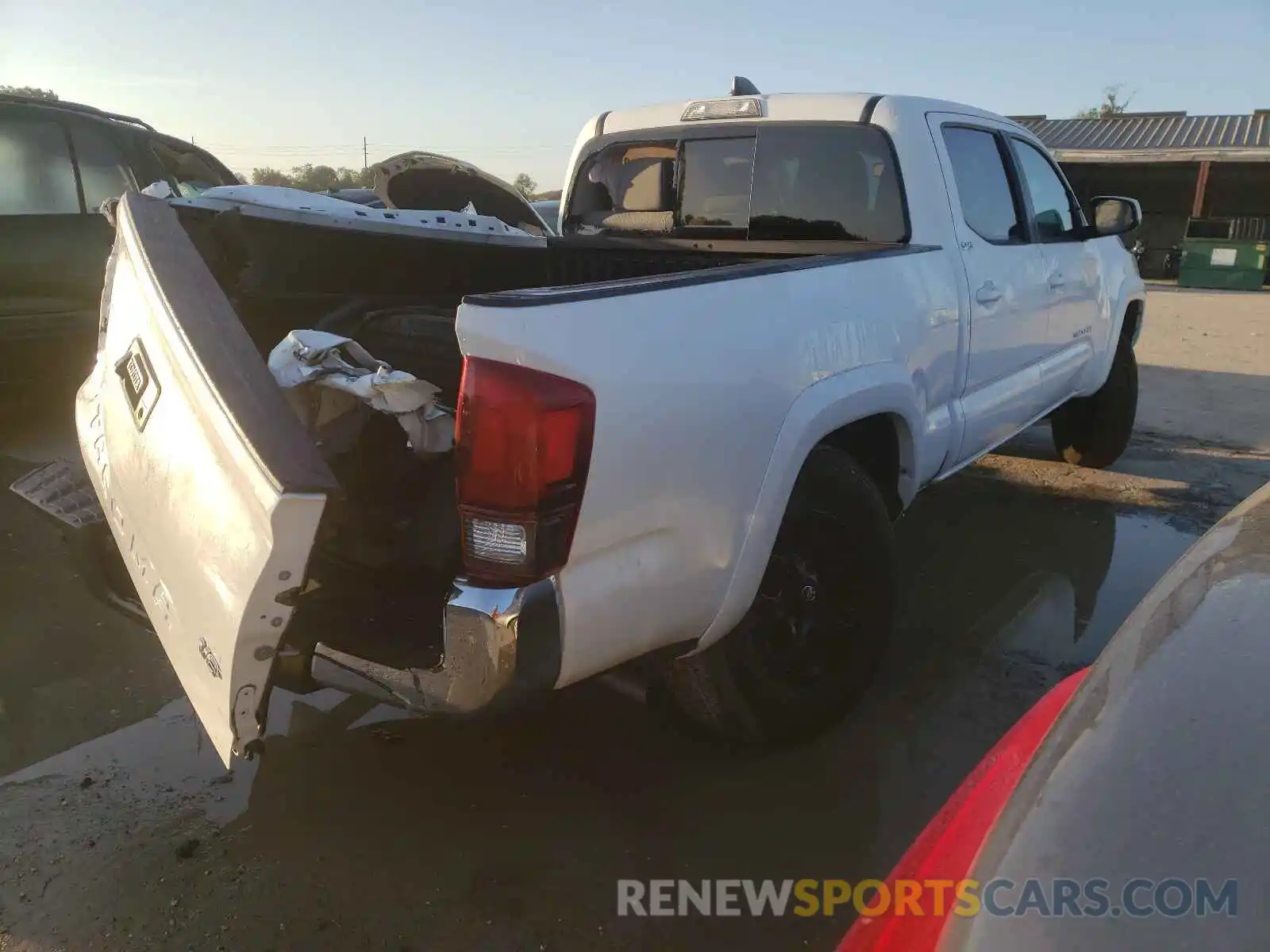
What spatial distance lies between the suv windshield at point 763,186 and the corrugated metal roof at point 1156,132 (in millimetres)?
24124

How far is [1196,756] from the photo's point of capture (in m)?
1.08

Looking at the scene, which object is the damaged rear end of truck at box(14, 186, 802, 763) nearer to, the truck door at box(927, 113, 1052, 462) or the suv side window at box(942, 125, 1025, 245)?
the truck door at box(927, 113, 1052, 462)

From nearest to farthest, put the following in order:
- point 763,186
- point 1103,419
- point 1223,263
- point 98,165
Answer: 1. point 763,186
2. point 1103,419
3. point 98,165
4. point 1223,263

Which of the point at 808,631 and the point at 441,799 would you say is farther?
the point at 808,631

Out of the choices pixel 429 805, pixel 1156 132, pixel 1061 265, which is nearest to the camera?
pixel 429 805

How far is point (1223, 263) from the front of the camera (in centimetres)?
2142

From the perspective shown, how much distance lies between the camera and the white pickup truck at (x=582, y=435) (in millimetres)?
1898

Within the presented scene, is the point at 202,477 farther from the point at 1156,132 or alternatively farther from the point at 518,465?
the point at 1156,132

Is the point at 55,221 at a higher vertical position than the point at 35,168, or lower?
lower

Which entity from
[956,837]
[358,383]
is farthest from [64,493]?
[956,837]

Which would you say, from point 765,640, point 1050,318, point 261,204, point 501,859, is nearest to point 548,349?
point 765,640

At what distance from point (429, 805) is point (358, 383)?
3.98 feet

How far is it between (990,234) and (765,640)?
2147mm

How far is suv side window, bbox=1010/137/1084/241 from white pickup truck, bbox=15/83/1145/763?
378mm
